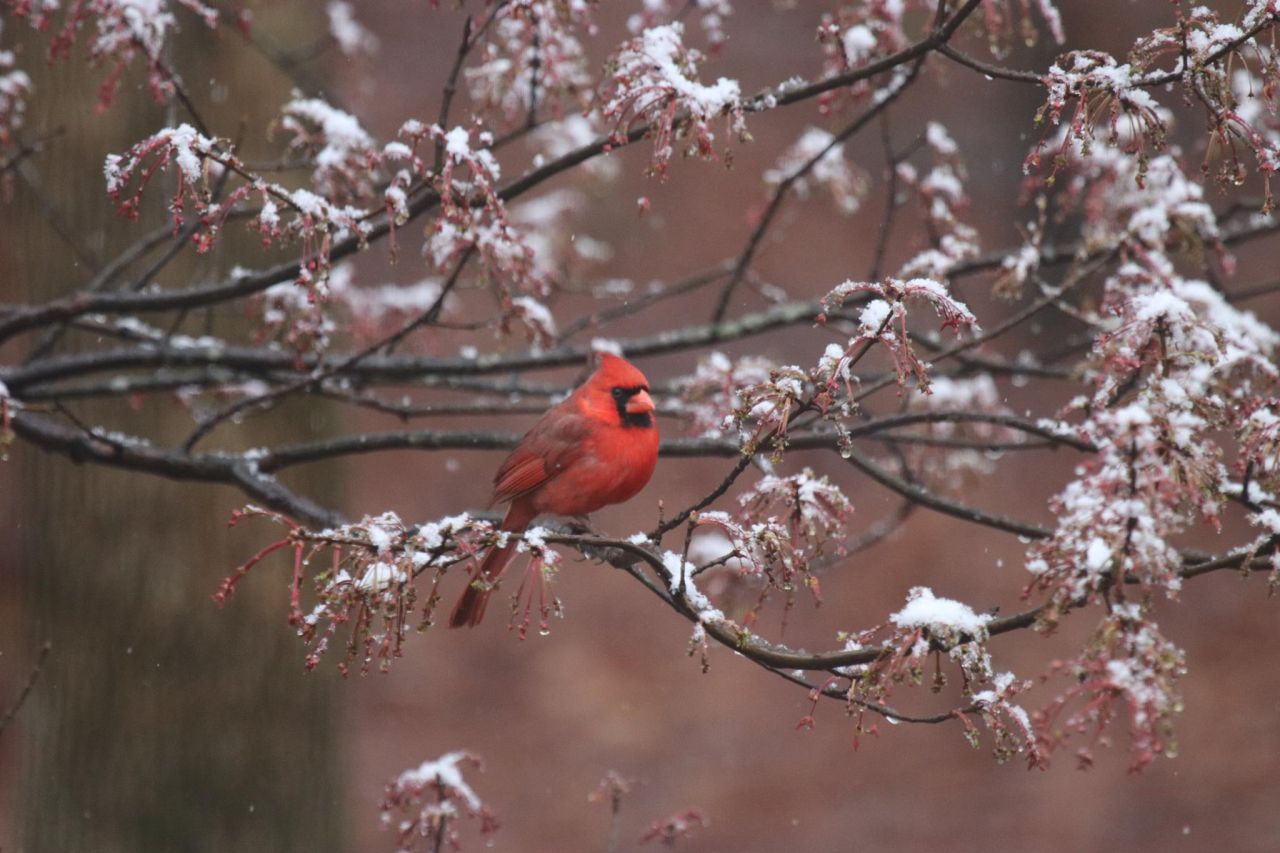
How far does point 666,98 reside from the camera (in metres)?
2.18

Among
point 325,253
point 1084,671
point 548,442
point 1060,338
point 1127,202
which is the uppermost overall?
point 1060,338

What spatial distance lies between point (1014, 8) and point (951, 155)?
6.79 ft

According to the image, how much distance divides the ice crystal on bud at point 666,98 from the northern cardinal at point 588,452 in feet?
2.40

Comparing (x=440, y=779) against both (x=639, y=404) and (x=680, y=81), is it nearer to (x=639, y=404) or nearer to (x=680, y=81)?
(x=639, y=404)

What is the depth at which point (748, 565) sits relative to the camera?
→ 2.05 meters

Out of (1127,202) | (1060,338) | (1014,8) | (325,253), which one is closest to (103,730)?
(325,253)

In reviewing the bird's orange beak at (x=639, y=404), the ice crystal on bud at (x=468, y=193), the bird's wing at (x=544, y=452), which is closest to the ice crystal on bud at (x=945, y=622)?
the ice crystal on bud at (x=468, y=193)

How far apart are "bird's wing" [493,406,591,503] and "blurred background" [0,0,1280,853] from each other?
1.94ft

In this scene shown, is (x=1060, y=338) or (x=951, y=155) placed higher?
(x=1060, y=338)

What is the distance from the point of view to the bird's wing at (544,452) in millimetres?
2898

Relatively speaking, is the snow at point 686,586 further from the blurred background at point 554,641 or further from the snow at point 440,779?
the blurred background at point 554,641

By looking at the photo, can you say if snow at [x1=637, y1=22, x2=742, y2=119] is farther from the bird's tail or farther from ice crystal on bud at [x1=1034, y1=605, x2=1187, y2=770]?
ice crystal on bud at [x1=1034, y1=605, x2=1187, y2=770]

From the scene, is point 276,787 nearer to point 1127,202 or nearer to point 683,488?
point 1127,202

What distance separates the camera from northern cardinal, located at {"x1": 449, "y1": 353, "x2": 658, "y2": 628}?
2.84 metres
